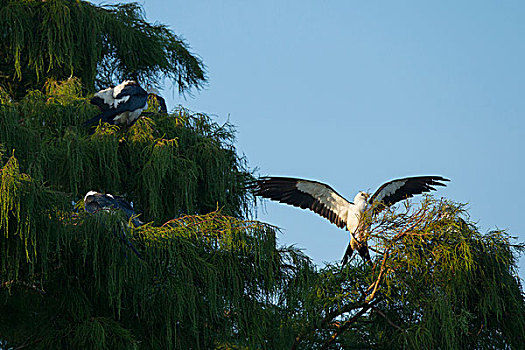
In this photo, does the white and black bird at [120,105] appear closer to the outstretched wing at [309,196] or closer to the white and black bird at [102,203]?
the white and black bird at [102,203]

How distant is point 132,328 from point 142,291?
29cm

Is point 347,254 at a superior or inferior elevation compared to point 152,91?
inferior

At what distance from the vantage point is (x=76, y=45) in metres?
6.57

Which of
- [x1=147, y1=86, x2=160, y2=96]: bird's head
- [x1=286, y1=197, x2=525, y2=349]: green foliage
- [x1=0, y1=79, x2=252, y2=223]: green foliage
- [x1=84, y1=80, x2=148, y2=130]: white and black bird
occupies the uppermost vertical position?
[x1=147, y1=86, x2=160, y2=96]: bird's head

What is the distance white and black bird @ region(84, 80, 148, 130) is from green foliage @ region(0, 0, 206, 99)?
652mm

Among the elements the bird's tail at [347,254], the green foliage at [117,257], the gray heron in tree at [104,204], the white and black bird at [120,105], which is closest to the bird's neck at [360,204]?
the bird's tail at [347,254]

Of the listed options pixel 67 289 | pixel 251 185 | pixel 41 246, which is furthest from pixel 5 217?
pixel 251 185

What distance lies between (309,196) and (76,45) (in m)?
2.15

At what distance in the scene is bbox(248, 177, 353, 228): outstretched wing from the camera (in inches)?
253

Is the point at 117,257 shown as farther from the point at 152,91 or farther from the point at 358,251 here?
the point at 152,91

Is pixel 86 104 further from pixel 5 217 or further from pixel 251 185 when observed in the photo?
pixel 5 217

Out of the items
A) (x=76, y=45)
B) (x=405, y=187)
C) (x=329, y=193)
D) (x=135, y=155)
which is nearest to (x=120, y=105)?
(x=135, y=155)

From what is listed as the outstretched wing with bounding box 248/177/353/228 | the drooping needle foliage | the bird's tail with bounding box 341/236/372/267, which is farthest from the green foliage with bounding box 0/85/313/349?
the outstretched wing with bounding box 248/177/353/228

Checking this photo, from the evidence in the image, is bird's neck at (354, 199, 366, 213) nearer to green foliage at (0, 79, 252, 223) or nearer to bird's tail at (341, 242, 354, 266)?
bird's tail at (341, 242, 354, 266)
